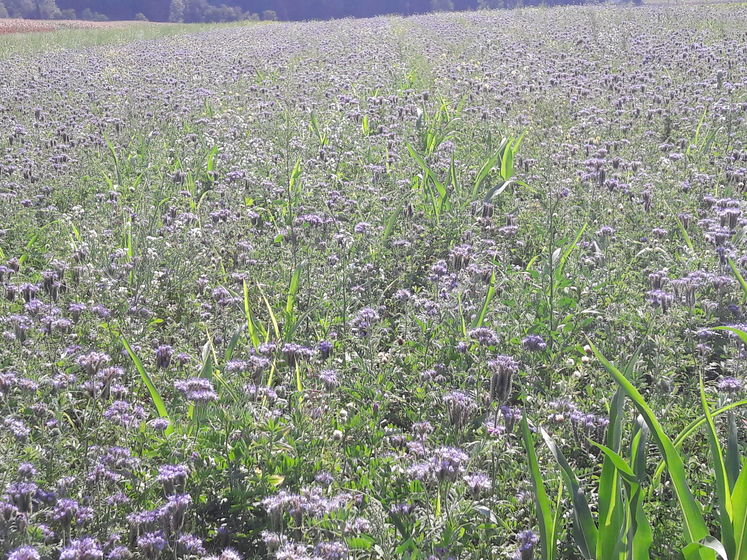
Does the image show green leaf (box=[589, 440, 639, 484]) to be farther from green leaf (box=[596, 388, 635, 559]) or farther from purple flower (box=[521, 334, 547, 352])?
purple flower (box=[521, 334, 547, 352])

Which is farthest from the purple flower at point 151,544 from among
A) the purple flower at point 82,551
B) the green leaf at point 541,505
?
the green leaf at point 541,505

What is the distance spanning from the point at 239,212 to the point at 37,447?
3.20 metres

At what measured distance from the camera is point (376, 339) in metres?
3.73

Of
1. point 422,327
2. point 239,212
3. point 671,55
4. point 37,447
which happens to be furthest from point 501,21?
point 37,447

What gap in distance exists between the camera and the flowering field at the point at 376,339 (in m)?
2.37

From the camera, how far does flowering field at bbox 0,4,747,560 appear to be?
2.37m

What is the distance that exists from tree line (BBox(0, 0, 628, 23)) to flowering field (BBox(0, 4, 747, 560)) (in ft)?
381

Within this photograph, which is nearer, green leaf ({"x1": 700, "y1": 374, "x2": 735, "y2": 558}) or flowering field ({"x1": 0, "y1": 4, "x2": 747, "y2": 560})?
green leaf ({"x1": 700, "y1": 374, "x2": 735, "y2": 558})

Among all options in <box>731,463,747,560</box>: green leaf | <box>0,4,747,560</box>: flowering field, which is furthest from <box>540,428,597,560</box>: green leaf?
A: <box>731,463,747,560</box>: green leaf

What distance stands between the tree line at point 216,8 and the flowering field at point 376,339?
381 feet

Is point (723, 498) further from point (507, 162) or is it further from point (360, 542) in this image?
point (507, 162)

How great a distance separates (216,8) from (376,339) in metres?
140

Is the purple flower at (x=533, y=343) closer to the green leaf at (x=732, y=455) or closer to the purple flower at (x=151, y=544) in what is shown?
the green leaf at (x=732, y=455)

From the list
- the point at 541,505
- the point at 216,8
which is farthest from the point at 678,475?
the point at 216,8
